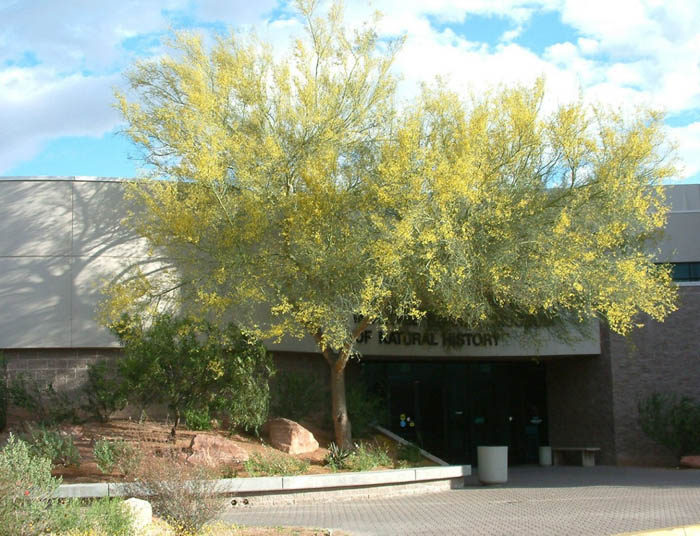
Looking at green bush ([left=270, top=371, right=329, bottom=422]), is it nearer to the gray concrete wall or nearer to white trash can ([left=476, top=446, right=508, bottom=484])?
the gray concrete wall

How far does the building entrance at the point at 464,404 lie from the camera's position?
26656mm

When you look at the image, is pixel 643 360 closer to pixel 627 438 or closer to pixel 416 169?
pixel 627 438

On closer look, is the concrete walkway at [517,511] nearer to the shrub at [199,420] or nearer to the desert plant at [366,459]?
the desert plant at [366,459]

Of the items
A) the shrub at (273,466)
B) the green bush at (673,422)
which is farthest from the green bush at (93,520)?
the green bush at (673,422)

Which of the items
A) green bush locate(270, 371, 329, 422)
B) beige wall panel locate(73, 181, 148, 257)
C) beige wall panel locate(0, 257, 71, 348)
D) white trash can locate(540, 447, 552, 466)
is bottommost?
white trash can locate(540, 447, 552, 466)

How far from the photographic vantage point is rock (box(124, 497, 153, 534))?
8.78 m

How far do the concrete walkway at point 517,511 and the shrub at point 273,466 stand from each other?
145 cm

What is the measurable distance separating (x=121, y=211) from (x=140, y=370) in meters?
5.50

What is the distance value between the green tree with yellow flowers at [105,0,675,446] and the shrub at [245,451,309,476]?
2499mm

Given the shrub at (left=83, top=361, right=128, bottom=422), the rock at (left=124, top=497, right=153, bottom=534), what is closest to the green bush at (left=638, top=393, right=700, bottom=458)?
the shrub at (left=83, top=361, right=128, bottom=422)

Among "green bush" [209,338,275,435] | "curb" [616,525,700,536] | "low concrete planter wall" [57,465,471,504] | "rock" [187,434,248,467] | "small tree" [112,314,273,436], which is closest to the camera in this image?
"curb" [616,525,700,536]

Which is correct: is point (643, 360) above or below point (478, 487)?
above

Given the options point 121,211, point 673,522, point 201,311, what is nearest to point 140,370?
point 201,311

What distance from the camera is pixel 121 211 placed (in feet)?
65.2
